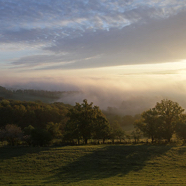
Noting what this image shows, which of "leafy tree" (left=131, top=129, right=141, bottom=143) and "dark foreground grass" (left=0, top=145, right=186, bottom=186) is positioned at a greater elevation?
"dark foreground grass" (left=0, top=145, right=186, bottom=186)

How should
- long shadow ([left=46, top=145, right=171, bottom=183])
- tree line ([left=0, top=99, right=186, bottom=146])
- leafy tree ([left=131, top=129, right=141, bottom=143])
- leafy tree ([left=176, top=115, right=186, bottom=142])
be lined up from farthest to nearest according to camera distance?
leafy tree ([left=131, top=129, right=141, bottom=143]) < leafy tree ([left=176, top=115, right=186, bottom=142]) < tree line ([left=0, top=99, right=186, bottom=146]) < long shadow ([left=46, top=145, right=171, bottom=183])

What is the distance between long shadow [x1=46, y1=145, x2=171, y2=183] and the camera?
1038 inches

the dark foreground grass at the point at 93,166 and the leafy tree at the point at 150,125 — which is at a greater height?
the leafy tree at the point at 150,125

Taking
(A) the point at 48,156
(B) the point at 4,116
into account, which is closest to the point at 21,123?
(B) the point at 4,116

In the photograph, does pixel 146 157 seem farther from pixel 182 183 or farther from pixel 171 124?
pixel 171 124

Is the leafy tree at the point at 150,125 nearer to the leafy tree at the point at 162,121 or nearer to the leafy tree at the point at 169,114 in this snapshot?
the leafy tree at the point at 162,121

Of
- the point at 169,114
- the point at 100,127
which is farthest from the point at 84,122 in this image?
the point at 169,114

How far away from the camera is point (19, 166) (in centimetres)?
3047

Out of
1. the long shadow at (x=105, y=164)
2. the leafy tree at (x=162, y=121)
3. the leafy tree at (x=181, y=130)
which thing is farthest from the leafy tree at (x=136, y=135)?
the long shadow at (x=105, y=164)

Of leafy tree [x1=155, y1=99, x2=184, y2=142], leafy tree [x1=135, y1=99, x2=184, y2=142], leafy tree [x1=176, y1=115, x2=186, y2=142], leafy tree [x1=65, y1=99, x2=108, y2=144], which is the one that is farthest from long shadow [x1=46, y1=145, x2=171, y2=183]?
leafy tree [x1=155, y1=99, x2=184, y2=142]

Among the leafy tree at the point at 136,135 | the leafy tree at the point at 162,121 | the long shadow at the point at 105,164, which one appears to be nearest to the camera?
the long shadow at the point at 105,164

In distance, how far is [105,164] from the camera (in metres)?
32.1

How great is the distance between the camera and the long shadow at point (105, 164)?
2638 cm

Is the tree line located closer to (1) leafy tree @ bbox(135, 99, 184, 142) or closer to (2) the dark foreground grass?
(1) leafy tree @ bbox(135, 99, 184, 142)
